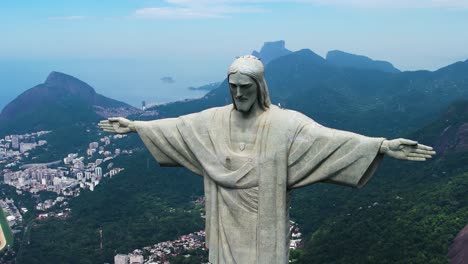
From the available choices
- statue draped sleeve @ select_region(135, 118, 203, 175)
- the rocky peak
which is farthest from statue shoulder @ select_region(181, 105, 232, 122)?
the rocky peak

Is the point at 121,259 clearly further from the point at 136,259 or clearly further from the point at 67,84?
the point at 67,84

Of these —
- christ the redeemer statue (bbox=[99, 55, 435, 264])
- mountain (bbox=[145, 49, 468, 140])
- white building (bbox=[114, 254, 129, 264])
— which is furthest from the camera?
mountain (bbox=[145, 49, 468, 140])

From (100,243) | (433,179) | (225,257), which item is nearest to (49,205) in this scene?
(100,243)

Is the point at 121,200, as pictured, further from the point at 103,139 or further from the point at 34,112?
the point at 34,112

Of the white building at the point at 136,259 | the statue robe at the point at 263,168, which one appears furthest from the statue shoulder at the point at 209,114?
the white building at the point at 136,259

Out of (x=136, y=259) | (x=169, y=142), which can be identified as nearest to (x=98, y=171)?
(x=136, y=259)

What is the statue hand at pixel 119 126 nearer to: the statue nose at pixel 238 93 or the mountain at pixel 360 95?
the statue nose at pixel 238 93

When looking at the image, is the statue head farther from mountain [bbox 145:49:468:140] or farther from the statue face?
mountain [bbox 145:49:468:140]
